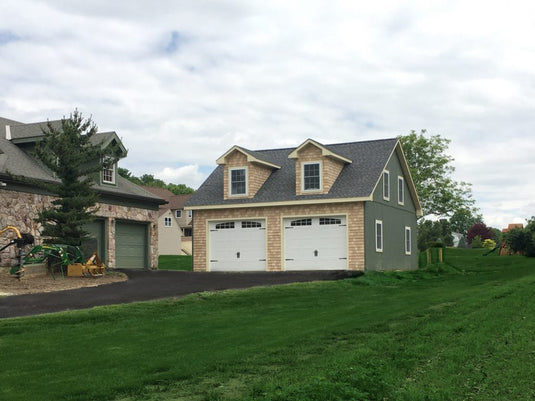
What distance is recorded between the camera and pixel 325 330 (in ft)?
38.9

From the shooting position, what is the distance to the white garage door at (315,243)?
27.6 metres

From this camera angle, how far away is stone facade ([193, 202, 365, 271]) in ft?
89.2

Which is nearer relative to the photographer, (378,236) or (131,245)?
(378,236)

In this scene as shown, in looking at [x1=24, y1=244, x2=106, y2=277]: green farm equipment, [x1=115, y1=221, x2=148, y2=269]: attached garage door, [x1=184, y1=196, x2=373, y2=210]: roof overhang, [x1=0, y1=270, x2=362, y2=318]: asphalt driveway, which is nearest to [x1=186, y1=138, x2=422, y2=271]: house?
[x1=184, y1=196, x2=373, y2=210]: roof overhang

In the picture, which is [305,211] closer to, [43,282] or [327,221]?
[327,221]

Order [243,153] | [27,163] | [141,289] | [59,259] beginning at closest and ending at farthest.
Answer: [141,289], [59,259], [27,163], [243,153]

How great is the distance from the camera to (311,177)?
94.5ft

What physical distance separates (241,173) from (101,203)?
6.70 metres

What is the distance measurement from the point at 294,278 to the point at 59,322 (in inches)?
468

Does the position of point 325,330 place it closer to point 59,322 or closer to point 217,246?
point 59,322

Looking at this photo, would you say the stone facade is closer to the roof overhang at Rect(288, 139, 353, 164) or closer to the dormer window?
the roof overhang at Rect(288, 139, 353, 164)

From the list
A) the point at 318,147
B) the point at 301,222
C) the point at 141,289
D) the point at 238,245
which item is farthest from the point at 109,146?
the point at 141,289

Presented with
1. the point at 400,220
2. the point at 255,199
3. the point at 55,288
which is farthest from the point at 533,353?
the point at 400,220

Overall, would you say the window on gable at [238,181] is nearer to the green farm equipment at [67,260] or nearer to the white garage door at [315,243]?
the white garage door at [315,243]
